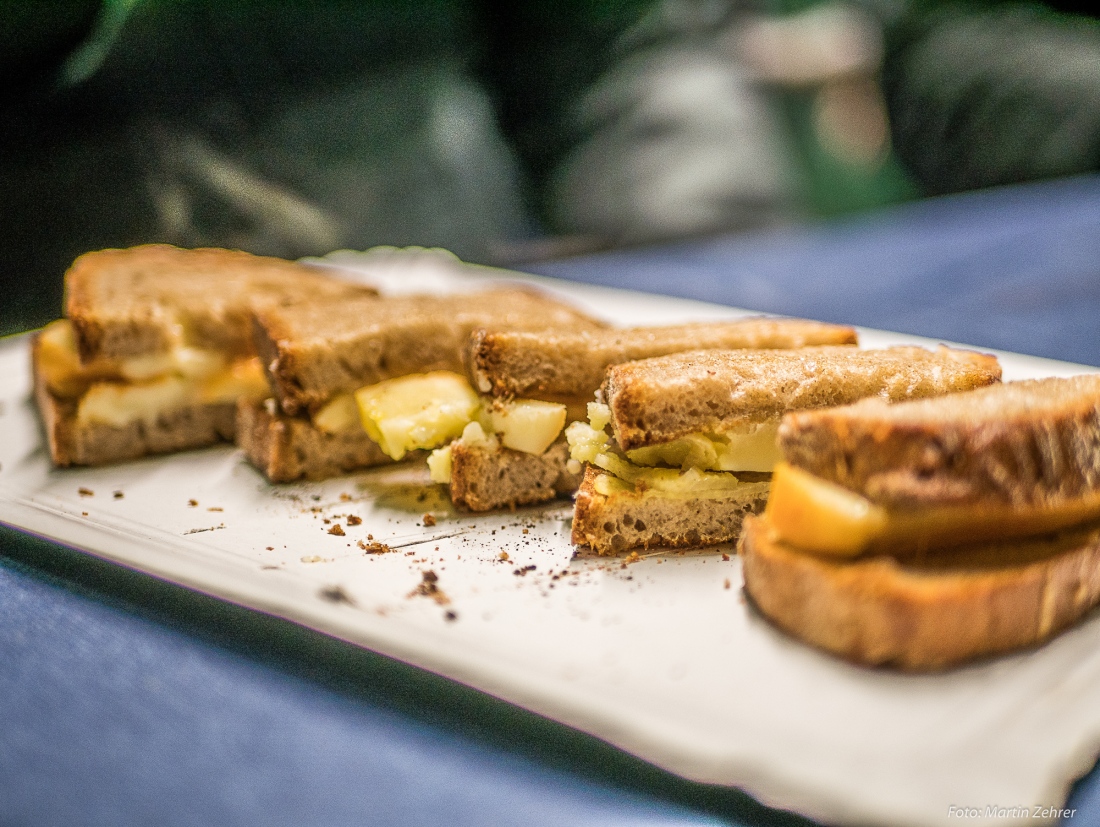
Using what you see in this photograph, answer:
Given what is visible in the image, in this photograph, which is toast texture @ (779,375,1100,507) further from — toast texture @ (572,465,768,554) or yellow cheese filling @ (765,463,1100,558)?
toast texture @ (572,465,768,554)

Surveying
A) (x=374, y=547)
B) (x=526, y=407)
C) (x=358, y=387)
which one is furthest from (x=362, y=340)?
(x=374, y=547)

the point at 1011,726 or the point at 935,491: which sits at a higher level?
the point at 935,491

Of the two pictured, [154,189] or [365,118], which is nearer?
[154,189]

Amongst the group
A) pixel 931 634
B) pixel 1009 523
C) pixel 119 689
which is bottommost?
pixel 119 689

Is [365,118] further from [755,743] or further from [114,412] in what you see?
[755,743]

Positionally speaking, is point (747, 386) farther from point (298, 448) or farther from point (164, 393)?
point (164, 393)

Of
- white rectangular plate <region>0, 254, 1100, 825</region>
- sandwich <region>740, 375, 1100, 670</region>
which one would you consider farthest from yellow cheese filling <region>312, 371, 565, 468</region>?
sandwich <region>740, 375, 1100, 670</region>

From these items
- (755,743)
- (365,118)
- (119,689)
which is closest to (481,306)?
(119,689)
